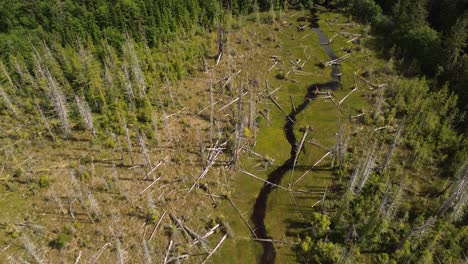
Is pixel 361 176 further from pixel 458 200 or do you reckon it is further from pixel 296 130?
pixel 296 130

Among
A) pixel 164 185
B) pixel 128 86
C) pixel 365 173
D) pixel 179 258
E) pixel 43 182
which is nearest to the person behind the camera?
pixel 179 258

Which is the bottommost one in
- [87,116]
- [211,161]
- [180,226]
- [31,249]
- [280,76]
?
[180,226]

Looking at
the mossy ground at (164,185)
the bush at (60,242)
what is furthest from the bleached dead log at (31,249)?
the bush at (60,242)

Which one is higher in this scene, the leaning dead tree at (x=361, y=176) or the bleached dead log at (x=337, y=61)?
the bleached dead log at (x=337, y=61)

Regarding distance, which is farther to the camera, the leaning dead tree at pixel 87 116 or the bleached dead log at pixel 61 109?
the leaning dead tree at pixel 87 116

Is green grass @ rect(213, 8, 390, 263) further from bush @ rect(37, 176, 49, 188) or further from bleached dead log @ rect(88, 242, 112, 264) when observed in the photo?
bush @ rect(37, 176, 49, 188)

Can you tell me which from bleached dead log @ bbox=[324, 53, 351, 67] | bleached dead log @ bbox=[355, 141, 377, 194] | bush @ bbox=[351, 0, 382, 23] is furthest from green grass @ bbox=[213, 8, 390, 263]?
bleached dead log @ bbox=[355, 141, 377, 194]

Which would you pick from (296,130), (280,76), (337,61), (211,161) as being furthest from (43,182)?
(337,61)

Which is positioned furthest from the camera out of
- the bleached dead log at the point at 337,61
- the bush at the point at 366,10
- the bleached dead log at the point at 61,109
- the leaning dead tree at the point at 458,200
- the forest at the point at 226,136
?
the bush at the point at 366,10

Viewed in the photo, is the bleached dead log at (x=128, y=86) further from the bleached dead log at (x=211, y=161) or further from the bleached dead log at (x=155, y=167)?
the bleached dead log at (x=211, y=161)

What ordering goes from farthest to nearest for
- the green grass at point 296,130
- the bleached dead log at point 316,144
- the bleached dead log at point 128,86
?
1. the bleached dead log at point 128,86
2. the bleached dead log at point 316,144
3. the green grass at point 296,130

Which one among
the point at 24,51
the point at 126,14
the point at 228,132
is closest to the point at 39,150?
the point at 24,51
